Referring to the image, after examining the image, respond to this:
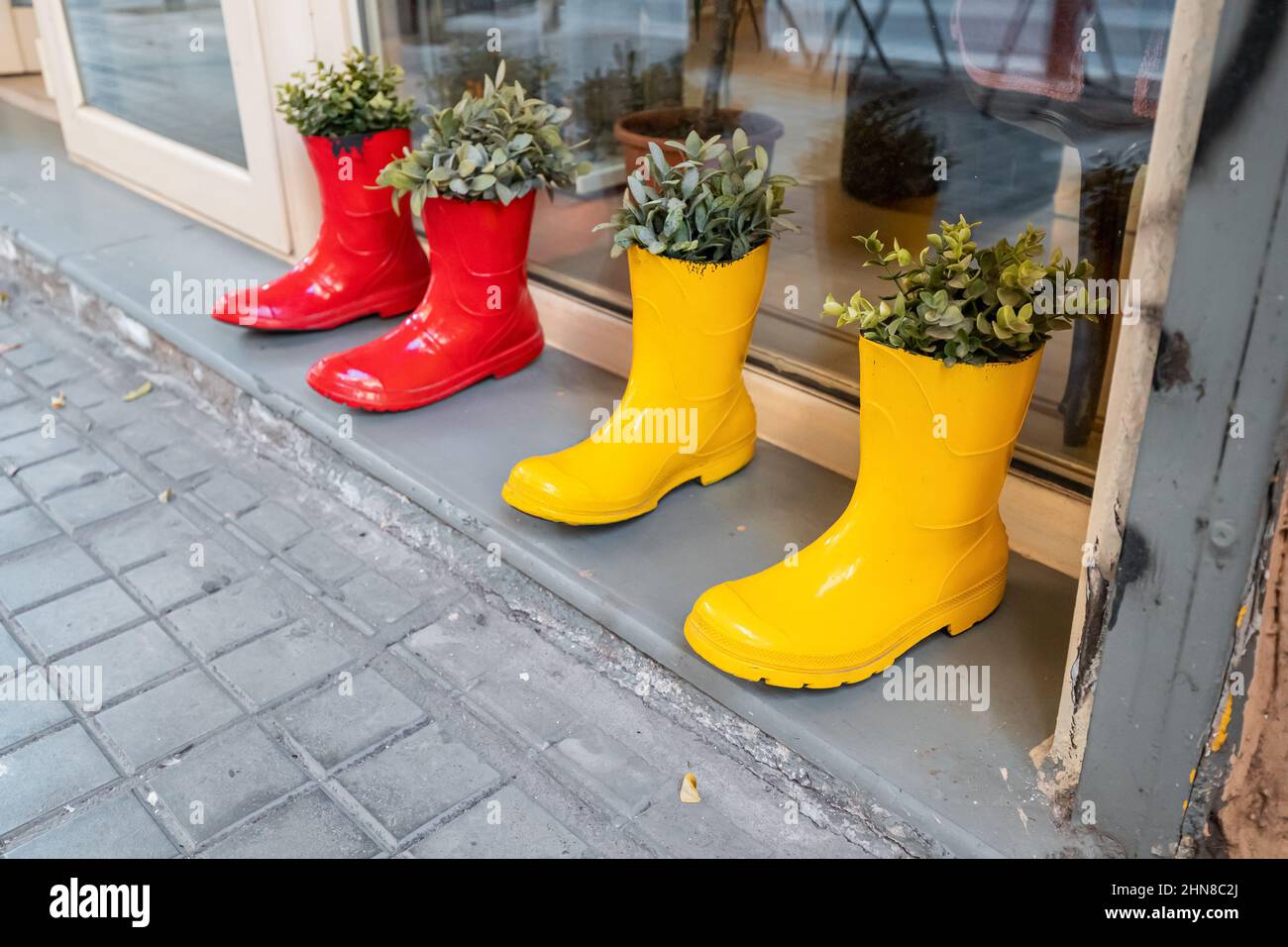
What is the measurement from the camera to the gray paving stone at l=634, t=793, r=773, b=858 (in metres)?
1.32

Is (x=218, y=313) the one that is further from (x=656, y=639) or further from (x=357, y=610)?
A: (x=656, y=639)

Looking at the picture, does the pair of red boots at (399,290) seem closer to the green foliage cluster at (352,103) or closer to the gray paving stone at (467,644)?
the green foliage cluster at (352,103)

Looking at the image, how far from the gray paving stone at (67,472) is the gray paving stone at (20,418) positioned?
0.17 meters

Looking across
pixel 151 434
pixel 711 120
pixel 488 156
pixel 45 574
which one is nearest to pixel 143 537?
pixel 45 574

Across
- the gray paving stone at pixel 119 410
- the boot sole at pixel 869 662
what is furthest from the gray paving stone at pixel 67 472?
the boot sole at pixel 869 662

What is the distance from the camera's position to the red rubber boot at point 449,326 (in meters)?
1.95

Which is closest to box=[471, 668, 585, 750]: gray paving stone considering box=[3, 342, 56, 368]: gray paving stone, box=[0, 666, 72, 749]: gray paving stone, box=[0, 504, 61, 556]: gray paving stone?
box=[0, 666, 72, 749]: gray paving stone

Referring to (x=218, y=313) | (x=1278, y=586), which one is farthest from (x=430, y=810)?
(x=218, y=313)

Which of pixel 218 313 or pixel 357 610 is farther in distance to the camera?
pixel 218 313

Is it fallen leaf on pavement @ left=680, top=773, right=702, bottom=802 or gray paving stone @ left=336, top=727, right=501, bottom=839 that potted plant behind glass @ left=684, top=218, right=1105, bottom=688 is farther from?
gray paving stone @ left=336, top=727, right=501, bottom=839

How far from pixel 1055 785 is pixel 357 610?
3.31ft

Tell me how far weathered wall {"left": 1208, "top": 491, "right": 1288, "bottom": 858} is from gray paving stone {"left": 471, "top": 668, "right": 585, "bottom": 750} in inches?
30.2

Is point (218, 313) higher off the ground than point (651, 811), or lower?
higher
